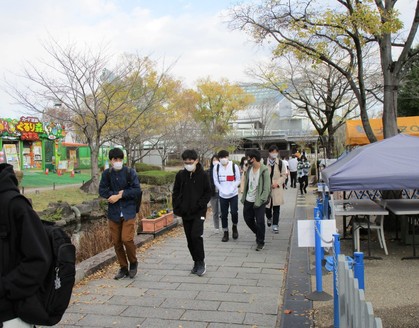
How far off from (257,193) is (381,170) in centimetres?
213

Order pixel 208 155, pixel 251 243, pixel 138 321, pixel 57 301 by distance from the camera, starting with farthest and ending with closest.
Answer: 1. pixel 208 155
2. pixel 251 243
3. pixel 138 321
4. pixel 57 301

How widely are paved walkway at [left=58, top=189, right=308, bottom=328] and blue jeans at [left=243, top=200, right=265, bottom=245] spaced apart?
26cm

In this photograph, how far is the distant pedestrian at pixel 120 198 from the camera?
5.41 metres

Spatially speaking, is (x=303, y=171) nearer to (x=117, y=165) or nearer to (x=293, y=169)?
(x=293, y=169)

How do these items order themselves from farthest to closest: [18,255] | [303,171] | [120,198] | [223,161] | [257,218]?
[303,171]
[223,161]
[257,218]
[120,198]
[18,255]

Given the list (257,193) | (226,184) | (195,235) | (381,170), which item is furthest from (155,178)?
(381,170)

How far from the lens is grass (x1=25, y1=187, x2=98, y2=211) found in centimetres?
1390

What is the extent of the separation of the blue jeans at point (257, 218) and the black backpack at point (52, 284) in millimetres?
5136

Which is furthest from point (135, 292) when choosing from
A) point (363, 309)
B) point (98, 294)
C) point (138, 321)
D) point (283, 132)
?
point (283, 132)

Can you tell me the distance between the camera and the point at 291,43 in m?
10.6

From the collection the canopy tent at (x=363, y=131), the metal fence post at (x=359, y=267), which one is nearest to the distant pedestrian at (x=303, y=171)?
the canopy tent at (x=363, y=131)

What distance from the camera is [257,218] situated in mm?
7203

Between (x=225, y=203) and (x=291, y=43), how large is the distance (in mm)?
4971

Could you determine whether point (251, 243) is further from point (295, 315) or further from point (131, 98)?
point (131, 98)
